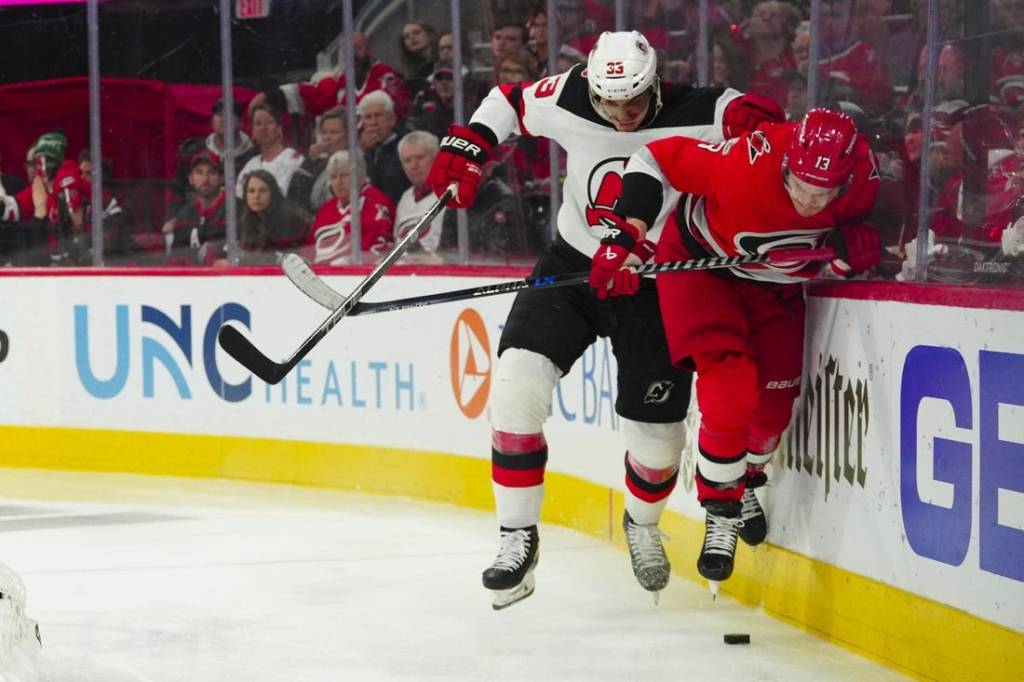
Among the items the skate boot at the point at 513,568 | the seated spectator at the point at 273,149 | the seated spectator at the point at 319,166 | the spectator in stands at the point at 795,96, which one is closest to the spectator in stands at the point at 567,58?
the seated spectator at the point at 319,166

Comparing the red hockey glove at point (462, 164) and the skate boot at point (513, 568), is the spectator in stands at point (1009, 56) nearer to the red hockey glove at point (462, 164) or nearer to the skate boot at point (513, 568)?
the red hockey glove at point (462, 164)

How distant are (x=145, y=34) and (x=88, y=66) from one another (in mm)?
279

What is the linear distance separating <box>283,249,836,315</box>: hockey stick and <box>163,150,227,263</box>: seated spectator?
98.8 inches

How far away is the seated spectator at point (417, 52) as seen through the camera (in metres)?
6.12

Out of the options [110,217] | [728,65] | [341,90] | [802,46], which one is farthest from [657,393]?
[110,217]

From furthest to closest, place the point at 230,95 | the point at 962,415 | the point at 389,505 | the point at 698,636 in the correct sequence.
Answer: the point at 230,95 < the point at 389,505 < the point at 698,636 < the point at 962,415

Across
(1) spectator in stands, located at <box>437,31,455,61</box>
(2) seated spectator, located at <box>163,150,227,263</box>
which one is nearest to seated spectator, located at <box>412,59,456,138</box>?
(1) spectator in stands, located at <box>437,31,455,61</box>

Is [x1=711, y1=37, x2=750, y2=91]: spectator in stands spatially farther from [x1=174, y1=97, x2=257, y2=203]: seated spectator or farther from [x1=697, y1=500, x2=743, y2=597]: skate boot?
[x1=174, y1=97, x2=257, y2=203]: seated spectator

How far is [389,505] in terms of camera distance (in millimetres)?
5832

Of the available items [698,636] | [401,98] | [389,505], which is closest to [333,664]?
[698,636]

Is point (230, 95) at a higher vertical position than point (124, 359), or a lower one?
higher

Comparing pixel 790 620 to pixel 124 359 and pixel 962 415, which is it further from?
pixel 124 359

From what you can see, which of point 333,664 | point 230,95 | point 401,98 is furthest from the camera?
point 230,95

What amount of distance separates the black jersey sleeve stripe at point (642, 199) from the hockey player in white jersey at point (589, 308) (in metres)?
0.03
